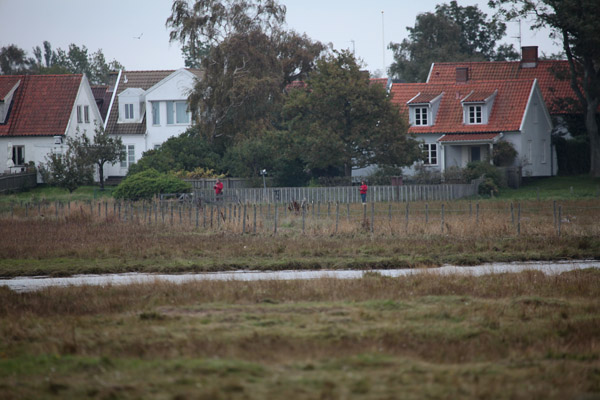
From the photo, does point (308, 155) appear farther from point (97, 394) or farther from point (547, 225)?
point (97, 394)

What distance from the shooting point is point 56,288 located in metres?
17.3

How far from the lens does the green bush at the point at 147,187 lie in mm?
43062

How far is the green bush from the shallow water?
21592mm

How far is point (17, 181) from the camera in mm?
53906

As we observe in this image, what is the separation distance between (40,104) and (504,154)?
1399 inches

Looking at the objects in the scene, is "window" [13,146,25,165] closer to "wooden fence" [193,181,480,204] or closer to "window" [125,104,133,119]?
"window" [125,104,133,119]

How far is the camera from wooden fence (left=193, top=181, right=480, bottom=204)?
44375 mm

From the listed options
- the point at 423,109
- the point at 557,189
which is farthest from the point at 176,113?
the point at 557,189

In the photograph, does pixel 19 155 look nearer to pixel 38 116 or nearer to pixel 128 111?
pixel 38 116

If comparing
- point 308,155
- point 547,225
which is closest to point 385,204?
point 308,155

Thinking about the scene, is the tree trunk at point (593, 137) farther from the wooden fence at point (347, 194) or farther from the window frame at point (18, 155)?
the window frame at point (18, 155)

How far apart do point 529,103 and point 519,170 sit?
20.0 feet

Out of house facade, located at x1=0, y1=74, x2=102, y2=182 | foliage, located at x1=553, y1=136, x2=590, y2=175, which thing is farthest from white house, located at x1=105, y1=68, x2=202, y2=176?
foliage, located at x1=553, y1=136, x2=590, y2=175

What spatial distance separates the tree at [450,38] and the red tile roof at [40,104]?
3843 cm
